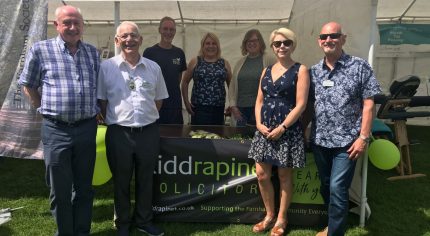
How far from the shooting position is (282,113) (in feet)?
8.46

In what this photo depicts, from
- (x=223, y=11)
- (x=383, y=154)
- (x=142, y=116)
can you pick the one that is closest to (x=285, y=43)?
(x=142, y=116)

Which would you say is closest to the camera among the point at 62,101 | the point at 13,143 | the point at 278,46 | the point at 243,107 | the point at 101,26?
the point at 62,101

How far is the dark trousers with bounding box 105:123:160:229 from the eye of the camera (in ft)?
8.43

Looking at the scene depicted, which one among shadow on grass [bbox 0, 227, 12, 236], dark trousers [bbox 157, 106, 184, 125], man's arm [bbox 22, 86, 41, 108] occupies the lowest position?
shadow on grass [bbox 0, 227, 12, 236]

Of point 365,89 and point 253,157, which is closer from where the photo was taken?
point 365,89

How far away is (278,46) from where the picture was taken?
255cm

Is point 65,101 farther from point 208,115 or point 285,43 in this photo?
point 208,115

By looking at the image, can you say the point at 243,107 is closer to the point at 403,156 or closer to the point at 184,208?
the point at 184,208

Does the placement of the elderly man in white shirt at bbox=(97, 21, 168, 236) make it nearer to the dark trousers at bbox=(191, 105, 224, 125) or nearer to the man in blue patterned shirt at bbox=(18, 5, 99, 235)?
the man in blue patterned shirt at bbox=(18, 5, 99, 235)

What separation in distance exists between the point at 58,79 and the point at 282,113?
1.48 m

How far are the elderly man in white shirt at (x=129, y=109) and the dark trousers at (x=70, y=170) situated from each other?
165 millimetres

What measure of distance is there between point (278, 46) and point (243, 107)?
111 cm

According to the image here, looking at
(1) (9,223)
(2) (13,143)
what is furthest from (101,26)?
(1) (9,223)

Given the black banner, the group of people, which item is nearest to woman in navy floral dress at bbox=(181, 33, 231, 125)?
the black banner
